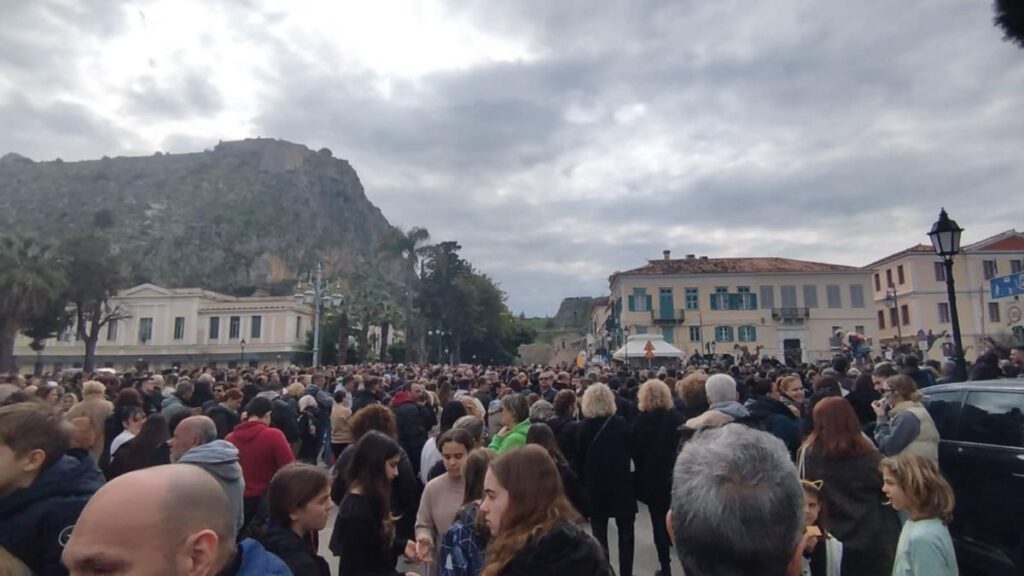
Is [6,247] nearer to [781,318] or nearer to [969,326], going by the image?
[781,318]

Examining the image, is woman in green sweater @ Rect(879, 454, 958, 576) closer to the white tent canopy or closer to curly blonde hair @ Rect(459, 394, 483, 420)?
curly blonde hair @ Rect(459, 394, 483, 420)

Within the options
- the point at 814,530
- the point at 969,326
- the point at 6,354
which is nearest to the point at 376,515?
the point at 814,530

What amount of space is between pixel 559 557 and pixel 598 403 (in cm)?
354

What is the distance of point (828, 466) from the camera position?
3.85 metres

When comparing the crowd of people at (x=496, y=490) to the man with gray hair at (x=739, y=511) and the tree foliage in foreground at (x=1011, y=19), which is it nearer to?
the man with gray hair at (x=739, y=511)

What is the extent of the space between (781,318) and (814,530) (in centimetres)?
4690

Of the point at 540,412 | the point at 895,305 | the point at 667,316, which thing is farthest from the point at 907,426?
the point at 667,316

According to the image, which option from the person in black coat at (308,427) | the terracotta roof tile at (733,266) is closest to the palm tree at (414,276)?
the terracotta roof tile at (733,266)

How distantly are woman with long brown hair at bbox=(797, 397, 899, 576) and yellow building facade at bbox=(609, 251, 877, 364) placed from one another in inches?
1680

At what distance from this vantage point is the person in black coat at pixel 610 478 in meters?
5.50

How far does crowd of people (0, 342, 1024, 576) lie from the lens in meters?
1.49

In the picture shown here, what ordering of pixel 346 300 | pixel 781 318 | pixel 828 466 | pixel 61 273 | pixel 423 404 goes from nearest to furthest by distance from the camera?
pixel 828 466 → pixel 423 404 → pixel 61 273 → pixel 781 318 → pixel 346 300

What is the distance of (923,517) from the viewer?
3.16 metres

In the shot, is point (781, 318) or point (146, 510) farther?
point (781, 318)
